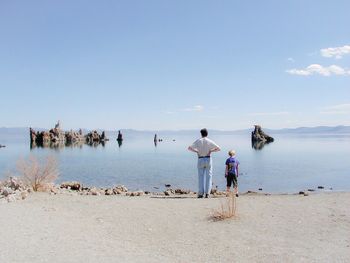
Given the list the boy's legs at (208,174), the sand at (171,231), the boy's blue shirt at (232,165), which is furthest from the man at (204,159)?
the sand at (171,231)

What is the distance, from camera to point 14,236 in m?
7.98

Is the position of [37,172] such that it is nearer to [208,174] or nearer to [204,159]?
[204,159]

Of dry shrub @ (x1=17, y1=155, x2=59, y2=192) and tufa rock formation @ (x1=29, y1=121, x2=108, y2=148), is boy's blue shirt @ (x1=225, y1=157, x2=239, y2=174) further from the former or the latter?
tufa rock formation @ (x1=29, y1=121, x2=108, y2=148)

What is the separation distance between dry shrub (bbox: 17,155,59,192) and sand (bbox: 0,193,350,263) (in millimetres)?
2655

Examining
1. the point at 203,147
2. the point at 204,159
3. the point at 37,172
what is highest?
the point at 203,147

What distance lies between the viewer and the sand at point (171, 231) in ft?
22.8

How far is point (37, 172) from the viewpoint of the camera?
1509 cm

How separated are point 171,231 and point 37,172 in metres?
8.30

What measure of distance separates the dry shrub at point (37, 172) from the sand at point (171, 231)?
2655 millimetres

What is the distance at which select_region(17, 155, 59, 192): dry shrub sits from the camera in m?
14.7

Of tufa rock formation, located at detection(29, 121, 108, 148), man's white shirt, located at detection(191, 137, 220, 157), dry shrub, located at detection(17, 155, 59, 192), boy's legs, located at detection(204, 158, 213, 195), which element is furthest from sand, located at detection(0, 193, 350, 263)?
tufa rock formation, located at detection(29, 121, 108, 148)

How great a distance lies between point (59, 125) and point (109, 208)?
12970 cm

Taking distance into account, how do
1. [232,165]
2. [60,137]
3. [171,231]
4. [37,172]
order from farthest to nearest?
1. [60,137]
2. [37,172]
3. [232,165]
4. [171,231]

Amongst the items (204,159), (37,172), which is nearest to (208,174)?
(204,159)
